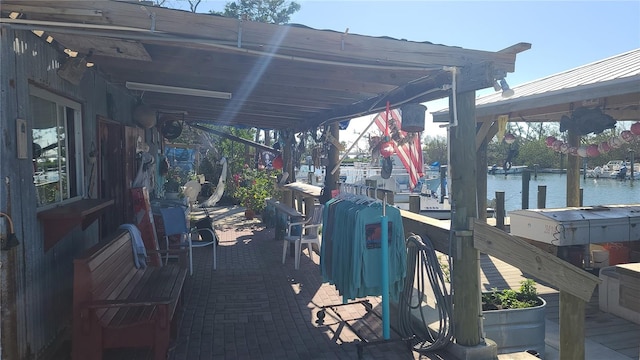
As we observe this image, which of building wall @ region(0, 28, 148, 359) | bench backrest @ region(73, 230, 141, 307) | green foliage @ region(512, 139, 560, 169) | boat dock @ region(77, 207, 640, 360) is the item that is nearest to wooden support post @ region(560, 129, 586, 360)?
boat dock @ region(77, 207, 640, 360)

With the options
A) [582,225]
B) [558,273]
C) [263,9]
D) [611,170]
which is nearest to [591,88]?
[582,225]

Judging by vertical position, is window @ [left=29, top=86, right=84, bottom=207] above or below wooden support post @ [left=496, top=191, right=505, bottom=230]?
above

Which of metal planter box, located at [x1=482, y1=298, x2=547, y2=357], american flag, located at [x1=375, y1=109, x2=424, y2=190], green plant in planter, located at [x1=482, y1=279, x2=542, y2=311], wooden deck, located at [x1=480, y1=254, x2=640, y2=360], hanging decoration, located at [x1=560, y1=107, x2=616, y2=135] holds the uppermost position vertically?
hanging decoration, located at [x1=560, y1=107, x2=616, y2=135]

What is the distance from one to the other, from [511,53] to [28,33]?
3.34 m

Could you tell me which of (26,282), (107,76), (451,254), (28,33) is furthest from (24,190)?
(451,254)

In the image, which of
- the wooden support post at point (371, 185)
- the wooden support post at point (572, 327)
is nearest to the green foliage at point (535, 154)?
the wooden support post at point (371, 185)

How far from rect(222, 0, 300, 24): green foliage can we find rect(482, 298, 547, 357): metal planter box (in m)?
19.1

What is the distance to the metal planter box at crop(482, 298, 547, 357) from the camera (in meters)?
3.92

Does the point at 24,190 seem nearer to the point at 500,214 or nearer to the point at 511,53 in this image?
the point at 511,53

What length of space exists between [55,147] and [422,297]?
3.26 m

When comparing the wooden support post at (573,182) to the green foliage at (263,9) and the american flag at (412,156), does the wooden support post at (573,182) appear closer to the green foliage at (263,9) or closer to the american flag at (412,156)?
the american flag at (412,156)

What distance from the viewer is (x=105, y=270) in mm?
3227

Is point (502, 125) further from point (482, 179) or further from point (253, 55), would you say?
point (253, 55)

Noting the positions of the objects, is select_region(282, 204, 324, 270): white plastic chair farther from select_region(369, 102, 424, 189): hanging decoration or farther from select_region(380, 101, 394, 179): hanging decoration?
select_region(380, 101, 394, 179): hanging decoration
